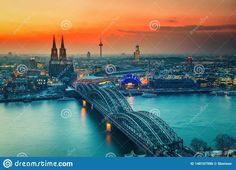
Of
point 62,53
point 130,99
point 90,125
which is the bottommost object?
point 90,125

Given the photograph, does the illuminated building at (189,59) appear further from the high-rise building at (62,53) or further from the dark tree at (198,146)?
the high-rise building at (62,53)

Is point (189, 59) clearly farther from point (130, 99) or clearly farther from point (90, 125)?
point (90, 125)

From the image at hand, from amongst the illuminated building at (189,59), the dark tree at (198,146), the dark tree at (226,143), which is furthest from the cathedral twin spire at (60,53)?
the dark tree at (226,143)

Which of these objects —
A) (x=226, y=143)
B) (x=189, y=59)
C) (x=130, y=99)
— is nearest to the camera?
(x=226, y=143)

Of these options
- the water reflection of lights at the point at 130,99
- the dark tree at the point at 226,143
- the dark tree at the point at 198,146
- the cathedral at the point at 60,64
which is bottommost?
the dark tree at the point at 198,146

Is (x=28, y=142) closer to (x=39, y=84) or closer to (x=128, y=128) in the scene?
(x=128, y=128)

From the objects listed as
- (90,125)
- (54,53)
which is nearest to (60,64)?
(54,53)

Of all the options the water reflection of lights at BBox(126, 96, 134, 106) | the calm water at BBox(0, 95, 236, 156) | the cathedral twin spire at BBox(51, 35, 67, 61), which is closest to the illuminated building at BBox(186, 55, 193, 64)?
the calm water at BBox(0, 95, 236, 156)
